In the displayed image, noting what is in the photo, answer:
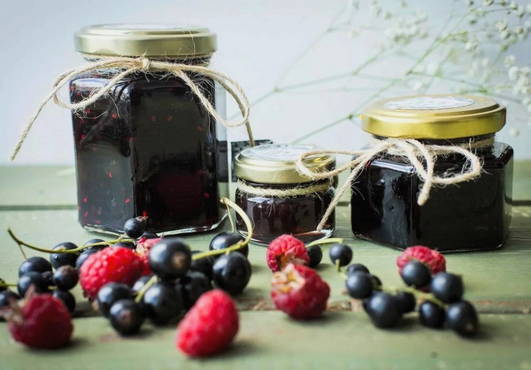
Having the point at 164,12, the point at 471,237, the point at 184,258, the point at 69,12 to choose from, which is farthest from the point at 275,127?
the point at 184,258

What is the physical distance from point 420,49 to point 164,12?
20.1 inches

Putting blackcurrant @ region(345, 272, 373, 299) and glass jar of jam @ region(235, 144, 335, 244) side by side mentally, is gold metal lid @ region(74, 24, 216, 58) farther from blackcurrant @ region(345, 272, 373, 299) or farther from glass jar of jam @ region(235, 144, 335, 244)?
blackcurrant @ region(345, 272, 373, 299)

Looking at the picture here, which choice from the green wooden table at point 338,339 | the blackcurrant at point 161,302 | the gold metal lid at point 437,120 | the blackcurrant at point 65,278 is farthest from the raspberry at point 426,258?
the blackcurrant at point 65,278

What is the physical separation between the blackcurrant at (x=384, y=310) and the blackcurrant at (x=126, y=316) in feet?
0.78

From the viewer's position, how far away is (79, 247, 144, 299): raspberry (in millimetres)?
843

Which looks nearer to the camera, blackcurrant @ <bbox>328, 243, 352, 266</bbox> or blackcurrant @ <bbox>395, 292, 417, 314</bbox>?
blackcurrant @ <bbox>395, 292, 417, 314</bbox>

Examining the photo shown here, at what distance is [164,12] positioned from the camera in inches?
59.3

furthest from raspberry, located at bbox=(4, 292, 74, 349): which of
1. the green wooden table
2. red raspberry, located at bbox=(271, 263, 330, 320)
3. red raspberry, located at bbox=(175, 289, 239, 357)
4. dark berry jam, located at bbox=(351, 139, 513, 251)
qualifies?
dark berry jam, located at bbox=(351, 139, 513, 251)

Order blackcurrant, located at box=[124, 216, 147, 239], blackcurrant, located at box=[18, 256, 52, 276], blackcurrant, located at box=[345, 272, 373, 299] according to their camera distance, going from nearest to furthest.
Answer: blackcurrant, located at box=[345, 272, 373, 299] < blackcurrant, located at box=[18, 256, 52, 276] < blackcurrant, located at box=[124, 216, 147, 239]

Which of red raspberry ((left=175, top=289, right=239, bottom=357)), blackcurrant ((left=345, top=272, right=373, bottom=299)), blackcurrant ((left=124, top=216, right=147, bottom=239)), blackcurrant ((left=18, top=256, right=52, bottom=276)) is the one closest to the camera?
red raspberry ((left=175, top=289, right=239, bottom=357))

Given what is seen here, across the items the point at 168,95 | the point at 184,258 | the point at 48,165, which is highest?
the point at 168,95

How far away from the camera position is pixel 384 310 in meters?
0.78

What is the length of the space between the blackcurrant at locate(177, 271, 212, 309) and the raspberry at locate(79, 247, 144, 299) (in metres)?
0.08

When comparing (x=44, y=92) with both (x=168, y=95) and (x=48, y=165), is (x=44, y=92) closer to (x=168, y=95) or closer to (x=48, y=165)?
(x=48, y=165)
